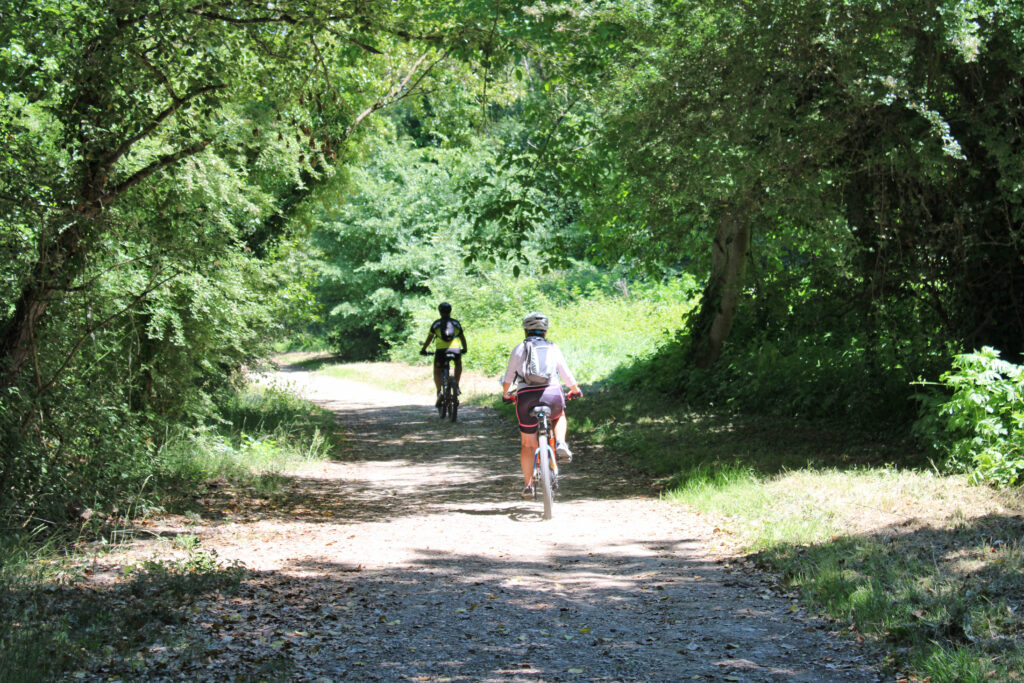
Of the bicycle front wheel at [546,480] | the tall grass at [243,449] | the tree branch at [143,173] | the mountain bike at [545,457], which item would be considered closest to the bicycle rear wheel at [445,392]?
the tall grass at [243,449]

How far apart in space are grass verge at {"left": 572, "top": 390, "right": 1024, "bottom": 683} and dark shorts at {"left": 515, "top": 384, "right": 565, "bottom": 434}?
177cm

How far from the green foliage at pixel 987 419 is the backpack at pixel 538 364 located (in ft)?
12.5

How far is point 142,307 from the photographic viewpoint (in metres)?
10.6

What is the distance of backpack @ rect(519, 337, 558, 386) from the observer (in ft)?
28.9

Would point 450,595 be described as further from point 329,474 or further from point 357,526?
point 329,474

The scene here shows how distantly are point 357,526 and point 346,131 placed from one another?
879 cm

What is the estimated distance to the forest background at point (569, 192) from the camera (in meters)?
7.88

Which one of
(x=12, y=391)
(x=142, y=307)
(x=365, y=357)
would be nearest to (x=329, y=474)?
(x=142, y=307)

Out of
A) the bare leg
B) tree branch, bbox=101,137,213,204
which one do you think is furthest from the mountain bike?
tree branch, bbox=101,137,213,204

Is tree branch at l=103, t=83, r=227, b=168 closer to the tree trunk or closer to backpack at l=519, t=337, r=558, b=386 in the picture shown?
the tree trunk

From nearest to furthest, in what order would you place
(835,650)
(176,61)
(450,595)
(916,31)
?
(835,650)
(450,595)
(176,61)
(916,31)

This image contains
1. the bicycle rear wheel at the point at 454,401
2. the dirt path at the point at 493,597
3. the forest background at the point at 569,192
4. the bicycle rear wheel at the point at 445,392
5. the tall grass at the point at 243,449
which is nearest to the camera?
the dirt path at the point at 493,597

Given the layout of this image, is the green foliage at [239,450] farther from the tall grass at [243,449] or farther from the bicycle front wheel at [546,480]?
the bicycle front wheel at [546,480]

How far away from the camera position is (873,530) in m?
7.11
